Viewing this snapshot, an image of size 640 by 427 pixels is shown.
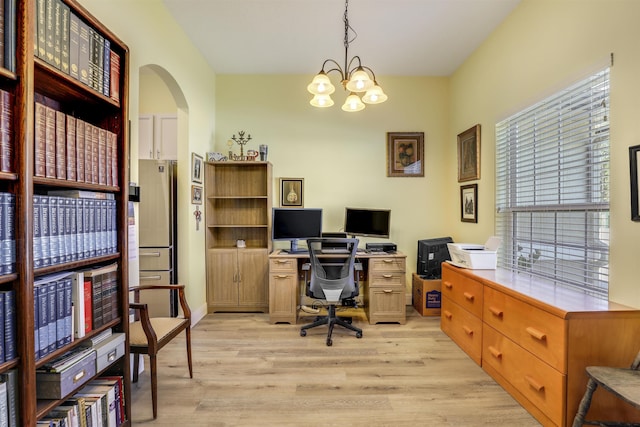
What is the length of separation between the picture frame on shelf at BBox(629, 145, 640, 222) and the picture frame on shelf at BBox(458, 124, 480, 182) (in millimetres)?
1616

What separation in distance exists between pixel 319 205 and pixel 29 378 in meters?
3.14

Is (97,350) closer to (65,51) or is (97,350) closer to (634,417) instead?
(65,51)

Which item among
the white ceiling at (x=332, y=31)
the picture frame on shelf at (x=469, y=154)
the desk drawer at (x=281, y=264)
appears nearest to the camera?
the white ceiling at (x=332, y=31)

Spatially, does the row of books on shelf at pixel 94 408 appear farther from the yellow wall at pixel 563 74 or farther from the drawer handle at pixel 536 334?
the yellow wall at pixel 563 74

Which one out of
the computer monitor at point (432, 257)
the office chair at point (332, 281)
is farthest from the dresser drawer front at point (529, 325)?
the computer monitor at point (432, 257)

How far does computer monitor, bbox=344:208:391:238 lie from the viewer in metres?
3.54

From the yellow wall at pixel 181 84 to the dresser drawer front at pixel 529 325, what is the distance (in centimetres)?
285

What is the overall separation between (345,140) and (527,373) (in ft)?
9.98

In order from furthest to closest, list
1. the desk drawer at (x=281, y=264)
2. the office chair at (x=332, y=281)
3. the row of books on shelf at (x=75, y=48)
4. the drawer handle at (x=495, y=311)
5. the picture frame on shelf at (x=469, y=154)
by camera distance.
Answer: the desk drawer at (x=281, y=264) < the picture frame on shelf at (x=469, y=154) < the office chair at (x=332, y=281) < the drawer handle at (x=495, y=311) < the row of books on shelf at (x=75, y=48)

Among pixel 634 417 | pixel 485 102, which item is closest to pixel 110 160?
pixel 634 417

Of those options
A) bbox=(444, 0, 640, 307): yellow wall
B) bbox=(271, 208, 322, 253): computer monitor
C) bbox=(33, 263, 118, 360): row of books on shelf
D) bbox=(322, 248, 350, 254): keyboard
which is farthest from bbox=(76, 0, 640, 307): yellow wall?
bbox=(33, 263, 118, 360): row of books on shelf

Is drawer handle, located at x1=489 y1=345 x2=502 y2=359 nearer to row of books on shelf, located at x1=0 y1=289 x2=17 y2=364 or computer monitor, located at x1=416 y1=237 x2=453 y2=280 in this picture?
computer monitor, located at x1=416 y1=237 x2=453 y2=280

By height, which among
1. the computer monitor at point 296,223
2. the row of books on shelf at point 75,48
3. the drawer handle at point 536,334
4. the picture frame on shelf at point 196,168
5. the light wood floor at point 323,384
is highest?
the row of books on shelf at point 75,48

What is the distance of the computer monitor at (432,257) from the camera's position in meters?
3.62
